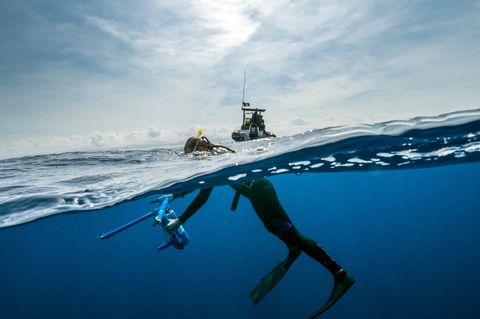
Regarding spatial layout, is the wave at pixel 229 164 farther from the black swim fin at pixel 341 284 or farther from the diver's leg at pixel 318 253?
the black swim fin at pixel 341 284

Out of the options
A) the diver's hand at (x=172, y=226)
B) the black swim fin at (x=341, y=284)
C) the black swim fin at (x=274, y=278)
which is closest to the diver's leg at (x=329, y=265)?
the black swim fin at (x=341, y=284)

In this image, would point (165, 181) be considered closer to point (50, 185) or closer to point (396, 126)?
point (50, 185)

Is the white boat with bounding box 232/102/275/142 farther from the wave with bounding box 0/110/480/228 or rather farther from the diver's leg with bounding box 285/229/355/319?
the diver's leg with bounding box 285/229/355/319

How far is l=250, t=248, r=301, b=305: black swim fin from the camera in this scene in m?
5.39

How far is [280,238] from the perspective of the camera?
5527mm

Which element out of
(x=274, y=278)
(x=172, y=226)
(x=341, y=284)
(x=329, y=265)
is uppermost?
(x=172, y=226)

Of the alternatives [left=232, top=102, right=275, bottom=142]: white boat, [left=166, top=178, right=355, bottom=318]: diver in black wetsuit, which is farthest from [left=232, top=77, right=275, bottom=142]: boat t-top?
[left=166, top=178, right=355, bottom=318]: diver in black wetsuit

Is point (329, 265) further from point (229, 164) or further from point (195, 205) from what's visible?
point (229, 164)

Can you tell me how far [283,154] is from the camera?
1024 cm

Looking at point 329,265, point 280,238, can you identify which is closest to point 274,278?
point 280,238

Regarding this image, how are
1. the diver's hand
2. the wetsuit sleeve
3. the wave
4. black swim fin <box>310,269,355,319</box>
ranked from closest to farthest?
black swim fin <box>310,269,355,319</box>
the diver's hand
the wetsuit sleeve
the wave

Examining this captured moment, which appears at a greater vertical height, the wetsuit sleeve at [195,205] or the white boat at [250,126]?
the white boat at [250,126]

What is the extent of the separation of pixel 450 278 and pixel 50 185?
9136 cm

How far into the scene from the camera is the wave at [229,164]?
8797 mm
